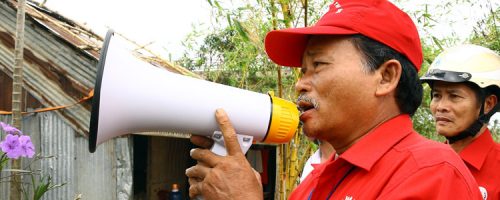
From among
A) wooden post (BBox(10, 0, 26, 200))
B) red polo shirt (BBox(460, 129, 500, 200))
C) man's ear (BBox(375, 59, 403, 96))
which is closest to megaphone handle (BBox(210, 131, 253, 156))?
man's ear (BBox(375, 59, 403, 96))

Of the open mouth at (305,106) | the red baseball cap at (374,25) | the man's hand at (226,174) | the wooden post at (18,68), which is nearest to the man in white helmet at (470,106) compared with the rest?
the red baseball cap at (374,25)

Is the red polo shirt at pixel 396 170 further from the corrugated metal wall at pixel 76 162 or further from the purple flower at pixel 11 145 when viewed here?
Answer: the corrugated metal wall at pixel 76 162

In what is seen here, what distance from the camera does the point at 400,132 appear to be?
Answer: 1.51 meters

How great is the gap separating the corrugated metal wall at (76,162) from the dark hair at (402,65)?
4.82 meters

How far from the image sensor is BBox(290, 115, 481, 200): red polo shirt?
124 cm

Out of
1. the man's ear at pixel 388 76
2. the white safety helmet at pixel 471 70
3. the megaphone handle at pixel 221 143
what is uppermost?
the white safety helmet at pixel 471 70

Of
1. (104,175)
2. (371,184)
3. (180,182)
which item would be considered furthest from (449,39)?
(371,184)

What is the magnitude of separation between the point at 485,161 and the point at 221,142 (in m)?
1.87

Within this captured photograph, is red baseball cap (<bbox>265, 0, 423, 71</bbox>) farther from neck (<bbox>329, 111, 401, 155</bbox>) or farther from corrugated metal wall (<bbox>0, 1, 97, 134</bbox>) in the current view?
corrugated metal wall (<bbox>0, 1, 97, 134</bbox>)

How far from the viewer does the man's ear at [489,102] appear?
3021mm

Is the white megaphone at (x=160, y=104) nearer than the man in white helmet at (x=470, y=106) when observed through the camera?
Yes

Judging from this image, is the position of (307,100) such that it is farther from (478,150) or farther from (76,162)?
(76,162)

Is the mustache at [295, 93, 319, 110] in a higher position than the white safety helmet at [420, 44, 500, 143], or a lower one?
lower

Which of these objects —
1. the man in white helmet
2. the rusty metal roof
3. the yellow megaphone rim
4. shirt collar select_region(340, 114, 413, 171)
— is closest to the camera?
shirt collar select_region(340, 114, 413, 171)
